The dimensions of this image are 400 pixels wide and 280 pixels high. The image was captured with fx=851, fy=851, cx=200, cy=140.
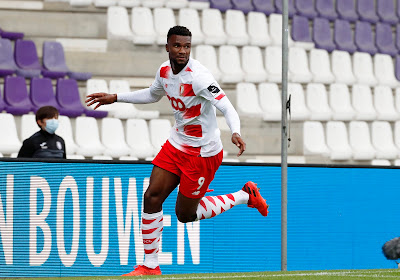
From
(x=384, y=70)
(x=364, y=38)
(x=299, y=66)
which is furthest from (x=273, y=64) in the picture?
(x=364, y=38)

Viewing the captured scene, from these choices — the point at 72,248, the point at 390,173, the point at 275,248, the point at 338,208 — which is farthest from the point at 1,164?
the point at 390,173

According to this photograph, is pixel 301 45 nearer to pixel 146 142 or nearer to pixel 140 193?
pixel 146 142

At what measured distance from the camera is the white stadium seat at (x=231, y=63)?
1402cm

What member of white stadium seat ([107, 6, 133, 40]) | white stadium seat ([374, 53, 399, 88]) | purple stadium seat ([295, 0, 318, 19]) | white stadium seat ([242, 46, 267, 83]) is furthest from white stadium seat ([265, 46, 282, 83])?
white stadium seat ([374, 53, 399, 88])

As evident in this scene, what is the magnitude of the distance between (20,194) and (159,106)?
590 cm

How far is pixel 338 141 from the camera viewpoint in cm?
1446

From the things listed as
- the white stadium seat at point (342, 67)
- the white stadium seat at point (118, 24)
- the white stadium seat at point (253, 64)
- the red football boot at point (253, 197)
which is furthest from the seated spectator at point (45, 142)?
the white stadium seat at point (342, 67)

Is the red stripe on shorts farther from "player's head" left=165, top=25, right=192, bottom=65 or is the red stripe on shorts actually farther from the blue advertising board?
the blue advertising board

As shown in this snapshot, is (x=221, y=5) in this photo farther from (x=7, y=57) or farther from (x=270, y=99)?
(x=7, y=57)

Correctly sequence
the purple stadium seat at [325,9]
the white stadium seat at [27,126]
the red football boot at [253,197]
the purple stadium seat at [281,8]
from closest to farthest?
the red football boot at [253,197]
the white stadium seat at [27,126]
the purple stadium seat at [281,8]
the purple stadium seat at [325,9]

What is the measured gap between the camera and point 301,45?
15.8 meters

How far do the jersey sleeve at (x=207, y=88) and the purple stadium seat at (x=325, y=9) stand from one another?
1085cm

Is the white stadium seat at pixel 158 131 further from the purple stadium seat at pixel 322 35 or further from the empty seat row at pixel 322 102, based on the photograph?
the purple stadium seat at pixel 322 35

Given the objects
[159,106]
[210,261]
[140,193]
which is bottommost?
[210,261]
